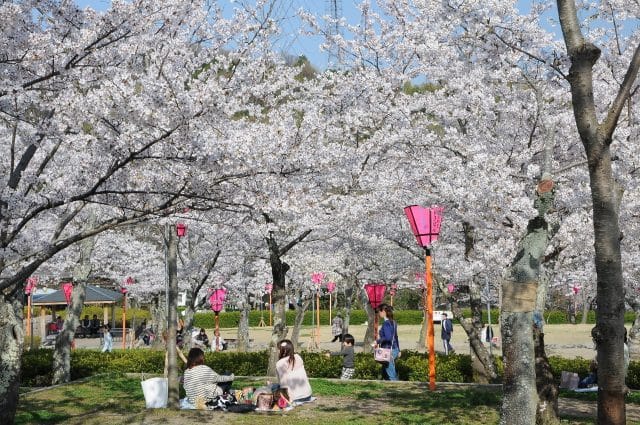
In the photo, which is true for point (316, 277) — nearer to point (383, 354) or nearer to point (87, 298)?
point (87, 298)

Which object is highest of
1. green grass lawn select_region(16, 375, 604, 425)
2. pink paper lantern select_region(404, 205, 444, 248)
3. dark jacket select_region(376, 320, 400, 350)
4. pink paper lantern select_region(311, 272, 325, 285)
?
pink paper lantern select_region(404, 205, 444, 248)

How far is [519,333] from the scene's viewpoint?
204 inches

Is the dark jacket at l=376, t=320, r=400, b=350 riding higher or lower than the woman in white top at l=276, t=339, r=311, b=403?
higher

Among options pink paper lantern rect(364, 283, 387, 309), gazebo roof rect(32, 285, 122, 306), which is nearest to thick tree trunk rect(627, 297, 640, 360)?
pink paper lantern rect(364, 283, 387, 309)

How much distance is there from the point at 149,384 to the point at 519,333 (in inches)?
250

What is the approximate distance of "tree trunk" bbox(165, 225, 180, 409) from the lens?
33.5 feet

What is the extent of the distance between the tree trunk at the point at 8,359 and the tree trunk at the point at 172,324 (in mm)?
2279

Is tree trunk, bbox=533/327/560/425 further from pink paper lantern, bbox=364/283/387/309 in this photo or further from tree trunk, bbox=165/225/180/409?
pink paper lantern, bbox=364/283/387/309

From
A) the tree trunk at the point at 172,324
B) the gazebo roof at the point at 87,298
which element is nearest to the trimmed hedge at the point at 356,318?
the gazebo roof at the point at 87,298

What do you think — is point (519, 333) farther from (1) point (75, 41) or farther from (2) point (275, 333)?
(2) point (275, 333)

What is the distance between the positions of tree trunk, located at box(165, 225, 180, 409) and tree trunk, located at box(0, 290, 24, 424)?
2.28 m

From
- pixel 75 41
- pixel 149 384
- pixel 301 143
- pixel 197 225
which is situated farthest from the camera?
pixel 197 225

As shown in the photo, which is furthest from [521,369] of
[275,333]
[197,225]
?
[197,225]

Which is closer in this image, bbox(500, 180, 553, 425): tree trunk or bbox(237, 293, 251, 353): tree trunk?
bbox(500, 180, 553, 425): tree trunk
